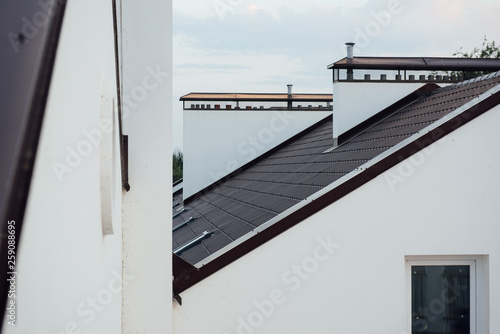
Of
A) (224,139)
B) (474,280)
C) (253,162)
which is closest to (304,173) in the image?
(474,280)

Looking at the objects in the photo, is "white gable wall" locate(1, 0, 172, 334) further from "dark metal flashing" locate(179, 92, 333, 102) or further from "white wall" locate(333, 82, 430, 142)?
"dark metal flashing" locate(179, 92, 333, 102)

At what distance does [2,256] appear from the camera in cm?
64

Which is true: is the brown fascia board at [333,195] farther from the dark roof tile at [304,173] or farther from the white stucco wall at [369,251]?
the dark roof tile at [304,173]

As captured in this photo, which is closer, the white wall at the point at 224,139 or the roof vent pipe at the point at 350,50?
the roof vent pipe at the point at 350,50

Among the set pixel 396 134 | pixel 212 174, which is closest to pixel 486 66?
pixel 396 134

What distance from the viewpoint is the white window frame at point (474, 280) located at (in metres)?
5.54

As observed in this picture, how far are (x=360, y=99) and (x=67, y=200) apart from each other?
912cm

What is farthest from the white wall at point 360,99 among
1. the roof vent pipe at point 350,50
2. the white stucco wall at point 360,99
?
the roof vent pipe at point 350,50

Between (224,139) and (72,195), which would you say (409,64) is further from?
(72,195)

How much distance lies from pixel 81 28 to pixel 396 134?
5.90 meters

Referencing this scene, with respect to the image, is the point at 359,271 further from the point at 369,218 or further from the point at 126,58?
the point at 126,58

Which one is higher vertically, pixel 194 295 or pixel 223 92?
pixel 223 92

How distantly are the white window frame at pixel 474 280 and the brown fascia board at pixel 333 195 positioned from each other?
34.1 inches

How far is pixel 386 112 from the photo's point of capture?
997 centimetres
